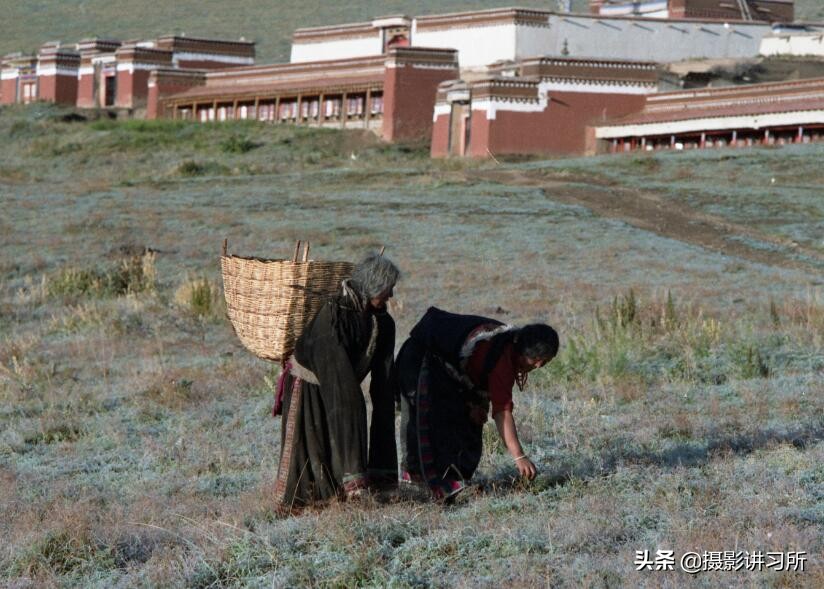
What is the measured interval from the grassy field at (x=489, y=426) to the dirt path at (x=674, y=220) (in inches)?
5.2

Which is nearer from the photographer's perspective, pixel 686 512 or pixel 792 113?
pixel 686 512

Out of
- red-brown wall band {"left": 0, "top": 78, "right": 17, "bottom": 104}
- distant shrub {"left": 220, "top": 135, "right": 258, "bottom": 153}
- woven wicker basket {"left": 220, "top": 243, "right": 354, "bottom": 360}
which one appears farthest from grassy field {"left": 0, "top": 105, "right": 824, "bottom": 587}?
red-brown wall band {"left": 0, "top": 78, "right": 17, "bottom": 104}

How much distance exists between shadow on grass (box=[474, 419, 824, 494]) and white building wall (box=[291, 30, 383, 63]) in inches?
1525

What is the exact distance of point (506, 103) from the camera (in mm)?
35938

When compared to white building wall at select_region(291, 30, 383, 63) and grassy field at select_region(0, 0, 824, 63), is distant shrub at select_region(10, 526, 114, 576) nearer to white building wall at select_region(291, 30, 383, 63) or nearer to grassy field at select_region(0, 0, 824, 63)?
white building wall at select_region(291, 30, 383, 63)

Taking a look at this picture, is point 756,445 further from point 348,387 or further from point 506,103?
point 506,103

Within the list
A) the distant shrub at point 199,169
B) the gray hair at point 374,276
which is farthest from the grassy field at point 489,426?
the distant shrub at point 199,169

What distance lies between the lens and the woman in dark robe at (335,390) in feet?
20.2

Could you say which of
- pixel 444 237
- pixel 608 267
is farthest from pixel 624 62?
pixel 608 267

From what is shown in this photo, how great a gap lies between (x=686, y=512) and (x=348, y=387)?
163 cm

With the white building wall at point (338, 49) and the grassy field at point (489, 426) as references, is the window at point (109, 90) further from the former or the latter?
the grassy field at point (489, 426)

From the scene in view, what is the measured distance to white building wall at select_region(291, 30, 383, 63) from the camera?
45.7m

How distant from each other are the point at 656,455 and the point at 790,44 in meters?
38.8

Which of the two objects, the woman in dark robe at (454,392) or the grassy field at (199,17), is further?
the grassy field at (199,17)
